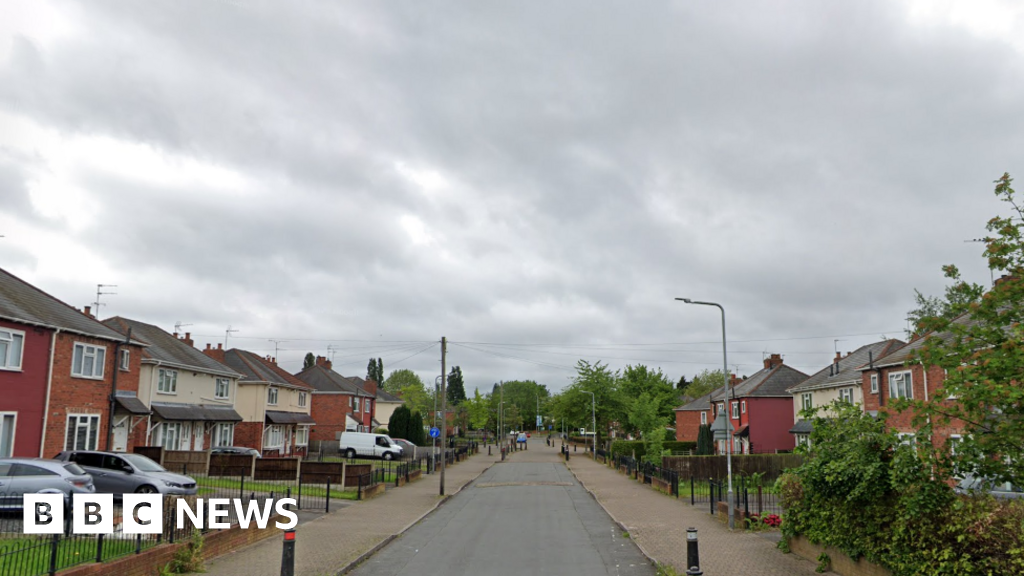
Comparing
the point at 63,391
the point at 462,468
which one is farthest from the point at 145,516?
the point at 462,468

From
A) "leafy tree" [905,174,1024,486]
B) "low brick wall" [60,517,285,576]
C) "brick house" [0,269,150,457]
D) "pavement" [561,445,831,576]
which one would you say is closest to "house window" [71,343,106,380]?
"brick house" [0,269,150,457]

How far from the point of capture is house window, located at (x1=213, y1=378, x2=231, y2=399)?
45.4 metres

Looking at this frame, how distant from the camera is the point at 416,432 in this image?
72.6 m

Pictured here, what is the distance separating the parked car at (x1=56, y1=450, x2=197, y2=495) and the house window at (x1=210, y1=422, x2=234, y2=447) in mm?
23247

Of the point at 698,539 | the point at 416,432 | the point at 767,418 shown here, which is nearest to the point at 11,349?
Result: the point at 698,539

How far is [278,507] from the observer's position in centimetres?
2105

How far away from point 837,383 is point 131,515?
41.5 m

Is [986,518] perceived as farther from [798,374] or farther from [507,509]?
[798,374]

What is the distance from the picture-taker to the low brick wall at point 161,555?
10.7 metres

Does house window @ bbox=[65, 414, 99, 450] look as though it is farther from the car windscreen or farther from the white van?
the white van

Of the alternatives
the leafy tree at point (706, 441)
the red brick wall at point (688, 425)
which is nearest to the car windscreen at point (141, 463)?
the leafy tree at point (706, 441)

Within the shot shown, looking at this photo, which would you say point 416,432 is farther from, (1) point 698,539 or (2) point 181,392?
(1) point 698,539

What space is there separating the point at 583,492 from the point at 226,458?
16239 mm

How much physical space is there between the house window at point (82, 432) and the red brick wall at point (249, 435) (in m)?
20.4
